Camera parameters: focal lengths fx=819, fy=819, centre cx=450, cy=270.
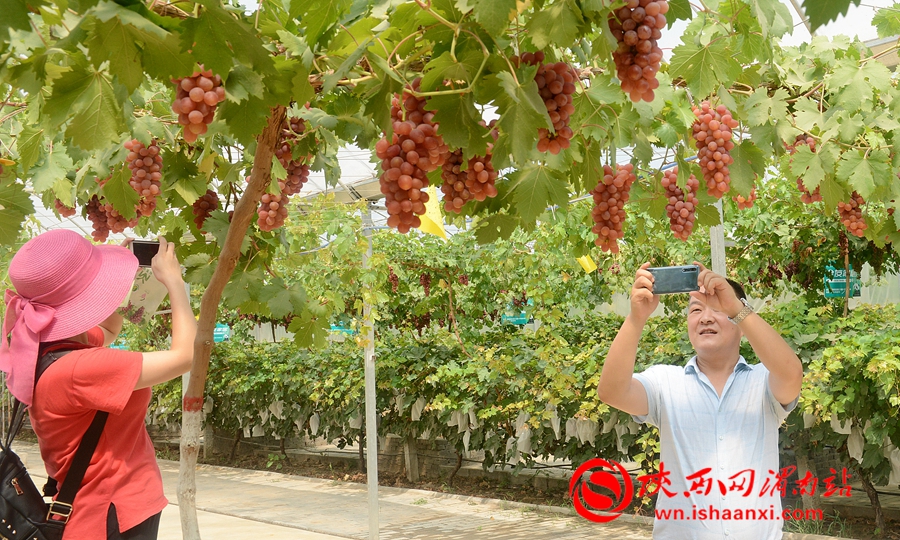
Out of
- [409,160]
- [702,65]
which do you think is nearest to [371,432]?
[702,65]

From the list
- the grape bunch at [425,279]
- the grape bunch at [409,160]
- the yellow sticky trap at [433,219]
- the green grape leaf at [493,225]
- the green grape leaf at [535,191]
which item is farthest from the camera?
the grape bunch at [425,279]

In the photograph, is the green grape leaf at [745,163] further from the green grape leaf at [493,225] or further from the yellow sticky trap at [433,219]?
the yellow sticky trap at [433,219]

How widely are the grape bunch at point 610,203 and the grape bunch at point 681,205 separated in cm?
38

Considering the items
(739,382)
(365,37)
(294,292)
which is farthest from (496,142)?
(294,292)

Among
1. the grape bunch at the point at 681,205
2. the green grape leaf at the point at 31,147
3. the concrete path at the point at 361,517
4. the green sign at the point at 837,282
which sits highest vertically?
the green sign at the point at 837,282

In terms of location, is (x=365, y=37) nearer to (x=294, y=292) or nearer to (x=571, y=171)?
(x=571, y=171)

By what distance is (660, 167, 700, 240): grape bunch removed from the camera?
279 cm

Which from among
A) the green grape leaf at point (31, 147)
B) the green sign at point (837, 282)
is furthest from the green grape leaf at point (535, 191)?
the green sign at point (837, 282)

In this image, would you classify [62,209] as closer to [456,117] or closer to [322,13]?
[322,13]

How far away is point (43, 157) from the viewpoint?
3059mm

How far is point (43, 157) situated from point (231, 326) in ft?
36.7

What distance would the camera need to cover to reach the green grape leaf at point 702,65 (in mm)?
2281

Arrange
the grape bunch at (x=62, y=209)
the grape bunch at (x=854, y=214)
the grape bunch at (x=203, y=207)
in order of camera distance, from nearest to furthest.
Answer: the grape bunch at (x=203, y=207)
the grape bunch at (x=854, y=214)
the grape bunch at (x=62, y=209)

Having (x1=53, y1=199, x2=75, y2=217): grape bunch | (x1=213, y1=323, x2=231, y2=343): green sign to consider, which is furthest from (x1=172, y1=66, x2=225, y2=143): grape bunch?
(x1=213, y1=323, x2=231, y2=343): green sign
